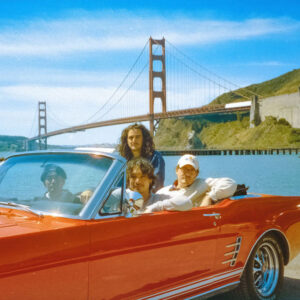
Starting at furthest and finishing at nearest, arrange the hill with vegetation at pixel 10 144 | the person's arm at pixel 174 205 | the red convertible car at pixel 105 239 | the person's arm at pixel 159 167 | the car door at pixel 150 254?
1. the hill with vegetation at pixel 10 144
2. the person's arm at pixel 159 167
3. the person's arm at pixel 174 205
4. the car door at pixel 150 254
5. the red convertible car at pixel 105 239

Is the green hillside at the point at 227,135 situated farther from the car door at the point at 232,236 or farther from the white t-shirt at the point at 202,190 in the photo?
the car door at the point at 232,236

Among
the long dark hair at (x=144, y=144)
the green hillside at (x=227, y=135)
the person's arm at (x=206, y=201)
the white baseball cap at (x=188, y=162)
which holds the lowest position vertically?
the person's arm at (x=206, y=201)

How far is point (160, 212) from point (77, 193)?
498mm

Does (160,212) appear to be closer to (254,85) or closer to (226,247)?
(226,247)

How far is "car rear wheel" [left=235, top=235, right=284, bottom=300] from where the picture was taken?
334 cm

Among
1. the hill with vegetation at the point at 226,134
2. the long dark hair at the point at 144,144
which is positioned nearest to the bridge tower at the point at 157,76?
the hill with vegetation at the point at 226,134

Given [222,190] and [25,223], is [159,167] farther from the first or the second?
[25,223]

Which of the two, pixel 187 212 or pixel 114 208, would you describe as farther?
pixel 187 212

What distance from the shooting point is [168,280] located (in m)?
2.66

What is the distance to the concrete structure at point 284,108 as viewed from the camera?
72625mm

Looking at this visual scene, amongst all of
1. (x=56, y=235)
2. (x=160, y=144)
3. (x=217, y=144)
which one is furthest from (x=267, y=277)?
(x=160, y=144)

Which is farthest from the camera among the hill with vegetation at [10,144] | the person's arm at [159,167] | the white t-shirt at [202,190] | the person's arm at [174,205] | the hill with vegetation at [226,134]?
the hill with vegetation at [226,134]

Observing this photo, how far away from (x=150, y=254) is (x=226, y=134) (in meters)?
94.9

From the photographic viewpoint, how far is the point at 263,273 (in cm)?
353
